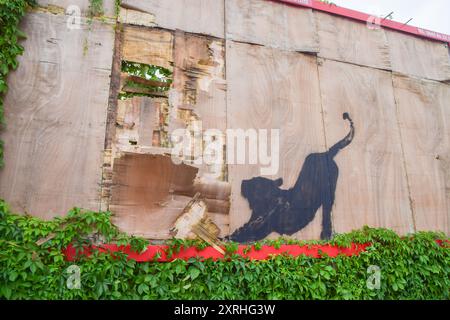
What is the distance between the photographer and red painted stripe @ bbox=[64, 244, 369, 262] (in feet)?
11.6

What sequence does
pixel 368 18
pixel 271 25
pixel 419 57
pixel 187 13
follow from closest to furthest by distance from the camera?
pixel 187 13
pixel 271 25
pixel 368 18
pixel 419 57

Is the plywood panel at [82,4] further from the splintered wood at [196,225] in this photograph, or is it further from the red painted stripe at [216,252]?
the red painted stripe at [216,252]

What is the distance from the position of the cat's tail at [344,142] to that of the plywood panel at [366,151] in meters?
0.06

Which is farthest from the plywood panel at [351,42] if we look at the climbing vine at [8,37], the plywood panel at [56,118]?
the climbing vine at [8,37]

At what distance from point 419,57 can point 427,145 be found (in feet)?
5.48

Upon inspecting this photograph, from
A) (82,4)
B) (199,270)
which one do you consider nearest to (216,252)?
(199,270)

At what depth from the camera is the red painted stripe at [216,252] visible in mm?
3537

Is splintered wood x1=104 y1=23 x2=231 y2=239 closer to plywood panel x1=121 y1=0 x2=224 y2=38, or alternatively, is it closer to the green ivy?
plywood panel x1=121 y1=0 x2=224 y2=38

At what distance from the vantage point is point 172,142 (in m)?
4.15

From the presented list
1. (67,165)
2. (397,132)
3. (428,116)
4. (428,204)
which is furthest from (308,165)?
(67,165)

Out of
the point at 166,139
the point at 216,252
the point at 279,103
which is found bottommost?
the point at 216,252

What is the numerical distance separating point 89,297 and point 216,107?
2.69 meters

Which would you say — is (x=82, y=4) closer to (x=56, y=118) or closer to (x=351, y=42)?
(x=56, y=118)

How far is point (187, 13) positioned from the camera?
15.2 feet
